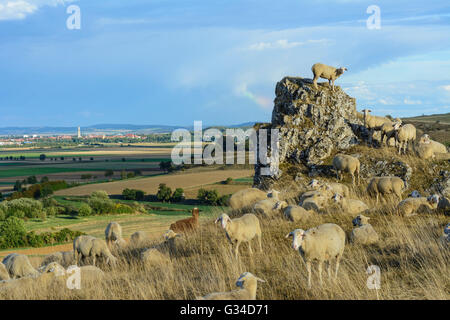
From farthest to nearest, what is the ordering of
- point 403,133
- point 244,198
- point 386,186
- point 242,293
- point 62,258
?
point 403,133, point 244,198, point 62,258, point 386,186, point 242,293

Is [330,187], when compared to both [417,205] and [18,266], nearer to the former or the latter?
[417,205]

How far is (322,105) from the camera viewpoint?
24.0 m

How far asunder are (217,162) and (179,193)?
35.6 meters

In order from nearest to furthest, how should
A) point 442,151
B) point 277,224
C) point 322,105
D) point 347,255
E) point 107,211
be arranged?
point 347,255 → point 277,224 → point 442,151 → point 322,105 → point 107,211

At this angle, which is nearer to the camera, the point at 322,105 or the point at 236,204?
the point at 236,204

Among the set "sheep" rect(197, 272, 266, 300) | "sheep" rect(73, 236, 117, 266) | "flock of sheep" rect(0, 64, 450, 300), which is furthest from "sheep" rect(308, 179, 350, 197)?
"sheep" rect(197, 272, 266, 300)

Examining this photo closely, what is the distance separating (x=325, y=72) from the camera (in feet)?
79.3

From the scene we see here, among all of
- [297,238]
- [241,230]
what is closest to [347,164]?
[241,230]

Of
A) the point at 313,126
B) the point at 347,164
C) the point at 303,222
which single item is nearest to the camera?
the point at 303,222

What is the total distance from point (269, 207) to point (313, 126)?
8.47 meters

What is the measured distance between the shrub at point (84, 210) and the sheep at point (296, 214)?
7039 centimetres

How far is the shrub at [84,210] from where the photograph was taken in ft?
264
